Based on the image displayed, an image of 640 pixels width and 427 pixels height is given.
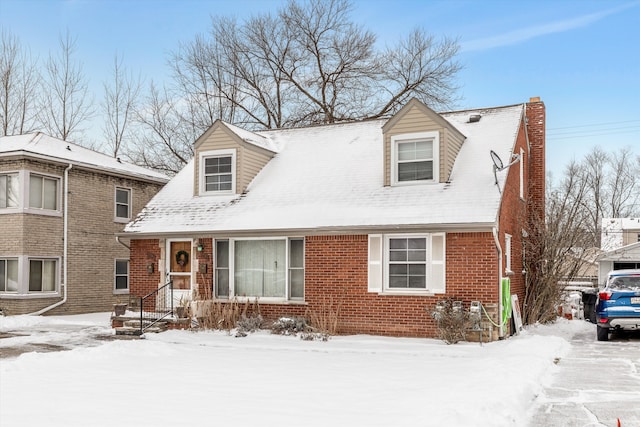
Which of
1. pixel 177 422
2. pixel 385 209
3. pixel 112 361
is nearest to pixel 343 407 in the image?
pixel 177 422

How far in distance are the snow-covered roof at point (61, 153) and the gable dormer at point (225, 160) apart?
5.75 m

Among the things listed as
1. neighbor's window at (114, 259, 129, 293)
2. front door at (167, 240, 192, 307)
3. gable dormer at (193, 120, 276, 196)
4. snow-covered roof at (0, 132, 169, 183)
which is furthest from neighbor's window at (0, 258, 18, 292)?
gable dormer at (193, 120, 276, 196)

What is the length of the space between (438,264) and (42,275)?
13.9 metres

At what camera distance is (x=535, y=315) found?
1862 centimetres

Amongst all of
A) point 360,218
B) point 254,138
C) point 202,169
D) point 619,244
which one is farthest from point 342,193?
point 619,244

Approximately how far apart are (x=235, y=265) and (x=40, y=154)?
8.32 m

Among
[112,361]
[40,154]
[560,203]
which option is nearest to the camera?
[112,361]

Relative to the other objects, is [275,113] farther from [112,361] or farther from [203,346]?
[112,361]

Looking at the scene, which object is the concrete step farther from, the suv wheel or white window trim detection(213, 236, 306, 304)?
the suv wheel

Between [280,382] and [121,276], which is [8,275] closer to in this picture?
[121,276]

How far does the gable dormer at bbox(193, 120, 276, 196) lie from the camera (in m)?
18.8

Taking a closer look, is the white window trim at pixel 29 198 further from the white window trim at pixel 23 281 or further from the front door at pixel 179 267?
the front door at pixel 179 267

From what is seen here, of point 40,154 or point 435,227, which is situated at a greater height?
point 40,154

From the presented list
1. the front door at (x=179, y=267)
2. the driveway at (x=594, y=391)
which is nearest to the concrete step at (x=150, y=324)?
the front door at (x=179, y=267)
